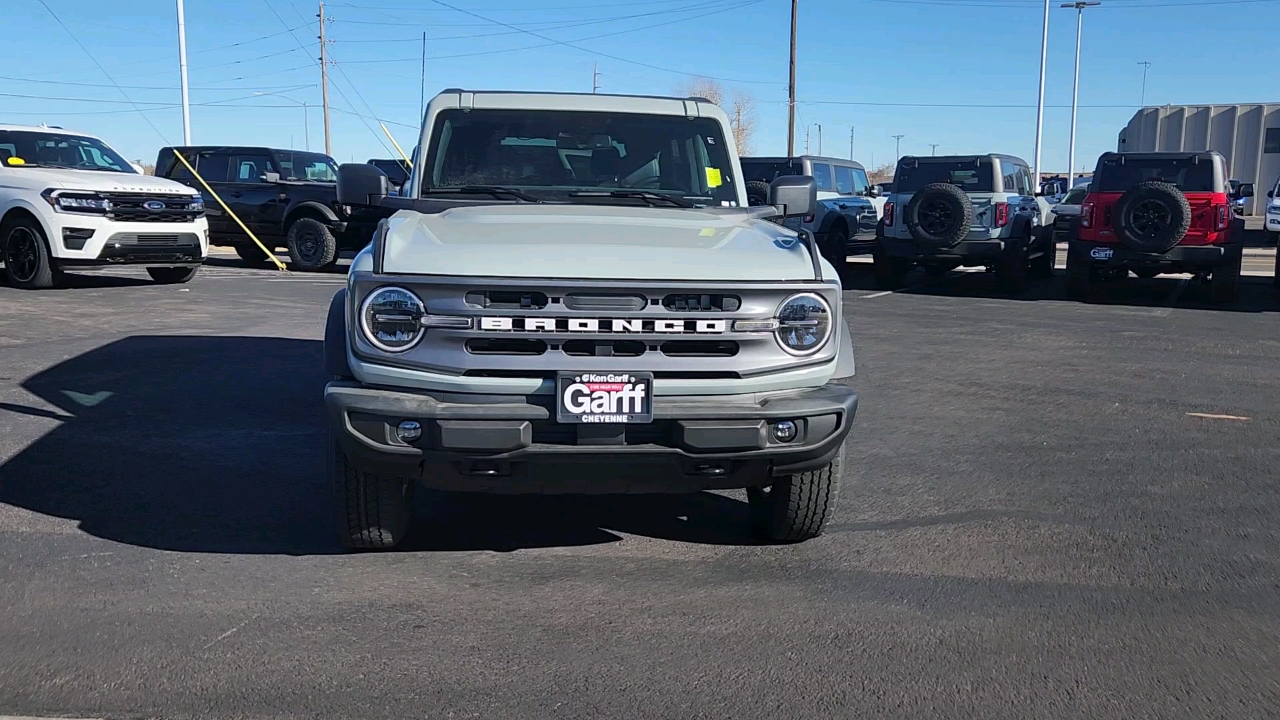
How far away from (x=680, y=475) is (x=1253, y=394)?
590 centimetres

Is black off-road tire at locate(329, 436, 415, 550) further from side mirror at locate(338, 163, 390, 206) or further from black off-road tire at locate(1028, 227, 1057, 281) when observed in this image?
black off-road tire at locate(1028, 227, 1057, 281)

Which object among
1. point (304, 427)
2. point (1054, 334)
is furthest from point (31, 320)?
point (1054, 334)

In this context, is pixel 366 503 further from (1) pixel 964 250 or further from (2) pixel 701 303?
(1) pixel 964 250

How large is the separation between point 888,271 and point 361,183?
11.8 meters

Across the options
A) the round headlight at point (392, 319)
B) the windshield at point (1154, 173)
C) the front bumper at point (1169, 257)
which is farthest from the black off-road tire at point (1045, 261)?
the round headlight at point (392, 319)

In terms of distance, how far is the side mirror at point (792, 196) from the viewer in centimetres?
557

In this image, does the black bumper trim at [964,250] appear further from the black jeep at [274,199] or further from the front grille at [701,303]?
the front grille at [701,303]

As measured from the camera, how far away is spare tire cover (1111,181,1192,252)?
1327 cm

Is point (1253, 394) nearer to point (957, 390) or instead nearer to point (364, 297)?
point (957, 390)

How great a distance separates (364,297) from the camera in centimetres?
387

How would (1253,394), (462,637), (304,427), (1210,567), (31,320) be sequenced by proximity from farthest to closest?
(31,320)
(1253,394)
(304,427)
(1210,567)
(462,637)

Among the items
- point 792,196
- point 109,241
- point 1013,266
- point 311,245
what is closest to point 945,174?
point 1013,266

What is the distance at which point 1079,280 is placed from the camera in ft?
47.9

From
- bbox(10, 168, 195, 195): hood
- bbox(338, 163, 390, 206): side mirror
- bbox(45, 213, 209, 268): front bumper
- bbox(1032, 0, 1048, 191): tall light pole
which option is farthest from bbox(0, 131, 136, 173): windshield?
bbox(1032, 0, 1048, 191): tall light pole
